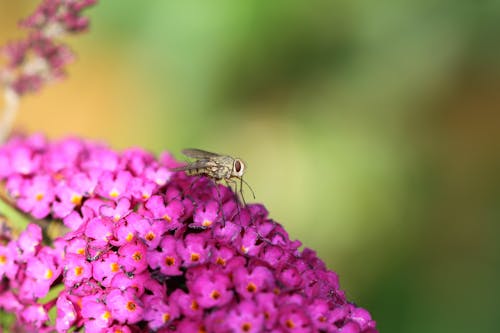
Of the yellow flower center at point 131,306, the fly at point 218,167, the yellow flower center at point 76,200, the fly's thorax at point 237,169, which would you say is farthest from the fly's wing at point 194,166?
the yellow flower center at point 131,306

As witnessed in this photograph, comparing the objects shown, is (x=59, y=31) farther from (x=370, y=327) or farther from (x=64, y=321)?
(x=370, y=327)

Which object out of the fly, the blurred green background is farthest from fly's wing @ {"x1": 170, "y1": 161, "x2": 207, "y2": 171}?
the blurred green background

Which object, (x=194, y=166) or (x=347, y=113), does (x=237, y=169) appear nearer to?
(x=194, y=166)

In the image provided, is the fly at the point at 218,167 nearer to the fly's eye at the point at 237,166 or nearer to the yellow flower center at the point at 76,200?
the fly's eye at the point at 237,166

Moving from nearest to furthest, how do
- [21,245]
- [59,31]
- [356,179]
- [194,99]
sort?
1. [21,245]
2. [59,31]
3. [356,179]
4. [194,99]

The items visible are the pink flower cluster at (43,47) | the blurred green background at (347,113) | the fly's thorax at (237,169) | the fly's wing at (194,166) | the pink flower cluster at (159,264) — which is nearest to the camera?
the pink flower cluster at (159,264)

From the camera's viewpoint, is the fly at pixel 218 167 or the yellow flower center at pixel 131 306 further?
the fly at pixel 218 167

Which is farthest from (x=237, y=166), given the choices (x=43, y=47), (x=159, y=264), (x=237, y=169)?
(x=43, y=47)


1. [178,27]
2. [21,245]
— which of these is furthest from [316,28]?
[21,245]
